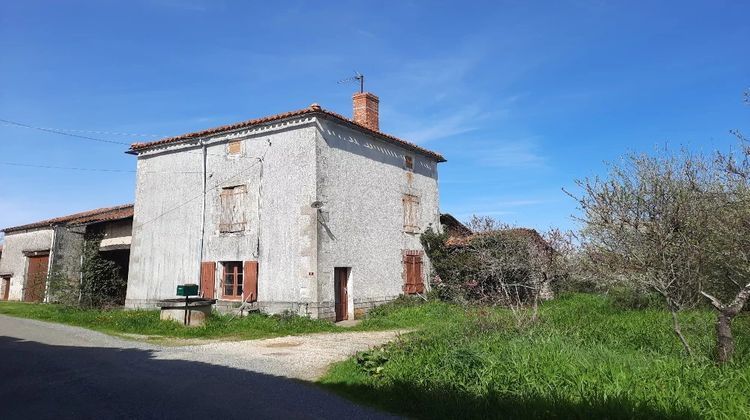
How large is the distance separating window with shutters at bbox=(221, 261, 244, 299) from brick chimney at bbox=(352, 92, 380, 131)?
6664mm

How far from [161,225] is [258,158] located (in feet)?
15.9

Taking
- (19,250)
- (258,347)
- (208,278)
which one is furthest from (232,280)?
(19,250)

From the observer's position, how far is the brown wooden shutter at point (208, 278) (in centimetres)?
1573

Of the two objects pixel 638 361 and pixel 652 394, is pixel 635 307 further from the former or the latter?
pixel 652 394

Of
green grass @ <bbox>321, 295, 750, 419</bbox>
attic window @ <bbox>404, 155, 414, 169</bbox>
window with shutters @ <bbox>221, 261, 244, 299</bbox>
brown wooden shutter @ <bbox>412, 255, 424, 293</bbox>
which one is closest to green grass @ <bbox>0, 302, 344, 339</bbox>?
window with shutters @ <bbox>221, 261, 244, 299</bbox>

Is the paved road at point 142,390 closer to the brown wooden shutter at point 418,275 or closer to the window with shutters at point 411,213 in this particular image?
the brown wooden shutter at point 418,275

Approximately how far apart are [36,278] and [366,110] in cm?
1634

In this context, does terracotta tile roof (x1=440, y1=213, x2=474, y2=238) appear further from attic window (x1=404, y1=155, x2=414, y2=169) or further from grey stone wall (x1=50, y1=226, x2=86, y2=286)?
grey stone wall (x1=50, y1=226, x2=86, y2=286)

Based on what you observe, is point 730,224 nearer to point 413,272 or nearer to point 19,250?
point 413,272

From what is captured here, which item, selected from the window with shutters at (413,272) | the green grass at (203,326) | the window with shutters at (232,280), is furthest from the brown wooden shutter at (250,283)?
the window with shutters at (413,272)

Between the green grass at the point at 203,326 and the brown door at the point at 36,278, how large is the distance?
733 cm

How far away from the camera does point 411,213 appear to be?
18.7m

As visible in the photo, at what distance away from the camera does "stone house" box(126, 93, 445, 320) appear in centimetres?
1448

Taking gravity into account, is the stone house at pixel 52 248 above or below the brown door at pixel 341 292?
above
